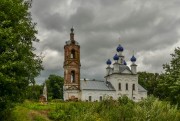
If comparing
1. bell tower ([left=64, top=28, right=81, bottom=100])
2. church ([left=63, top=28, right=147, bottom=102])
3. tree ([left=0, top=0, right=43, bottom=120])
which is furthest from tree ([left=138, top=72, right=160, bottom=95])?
tree ([left=0, top=0, right=43, bottom=120])

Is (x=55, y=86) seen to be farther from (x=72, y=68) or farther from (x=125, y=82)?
(x=72, y=68)

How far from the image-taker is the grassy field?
30344 mm

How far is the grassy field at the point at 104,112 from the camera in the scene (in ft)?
99.6

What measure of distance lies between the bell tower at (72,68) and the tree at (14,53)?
4069 cm

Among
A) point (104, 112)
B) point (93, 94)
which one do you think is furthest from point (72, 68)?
point (104, 112)

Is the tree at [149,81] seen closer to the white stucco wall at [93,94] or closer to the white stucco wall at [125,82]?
the white stucco wall at [125,82]

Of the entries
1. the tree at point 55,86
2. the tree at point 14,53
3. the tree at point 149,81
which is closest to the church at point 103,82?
the tree at point 149,81

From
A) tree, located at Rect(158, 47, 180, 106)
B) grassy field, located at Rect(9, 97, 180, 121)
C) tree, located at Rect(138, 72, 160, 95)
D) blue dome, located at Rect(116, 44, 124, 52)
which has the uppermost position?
blue dome, located at Rect(116, 44, 124, 52)

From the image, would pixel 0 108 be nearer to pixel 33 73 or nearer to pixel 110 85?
pixel 33 73

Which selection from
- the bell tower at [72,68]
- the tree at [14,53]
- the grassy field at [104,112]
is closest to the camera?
the tree at [14,53]

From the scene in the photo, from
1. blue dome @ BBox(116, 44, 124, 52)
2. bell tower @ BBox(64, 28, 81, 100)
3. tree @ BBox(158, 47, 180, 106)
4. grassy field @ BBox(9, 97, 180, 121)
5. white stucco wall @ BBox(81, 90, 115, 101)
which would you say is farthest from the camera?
blue dome @ BBox(116, 44, 124, 52)

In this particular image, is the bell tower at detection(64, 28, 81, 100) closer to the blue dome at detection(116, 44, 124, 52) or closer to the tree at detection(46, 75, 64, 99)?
the blue dome at detection(116, 44, 124, 52)

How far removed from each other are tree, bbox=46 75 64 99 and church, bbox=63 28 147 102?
1414 centimetres

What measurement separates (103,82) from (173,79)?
1648 inches
